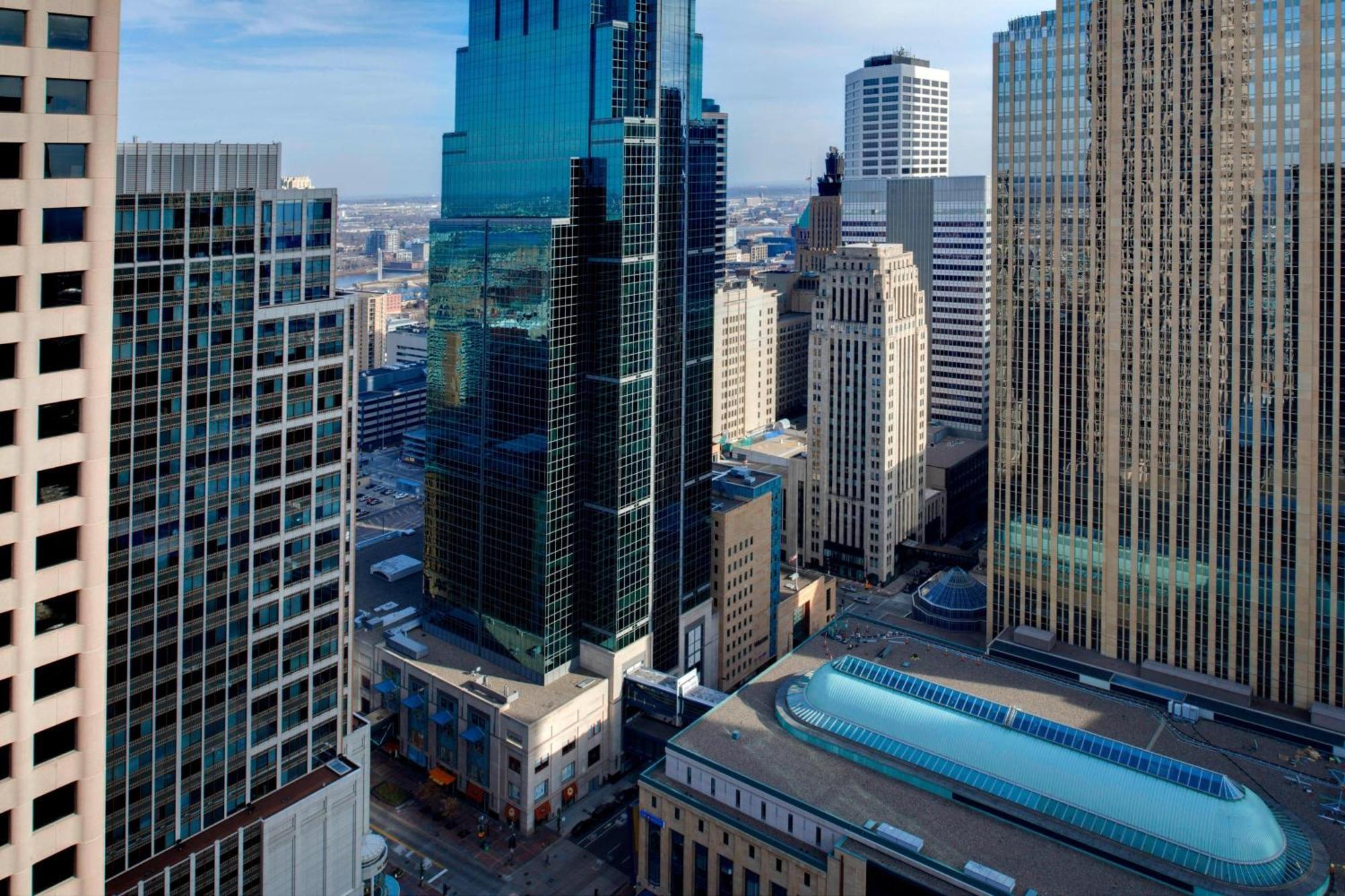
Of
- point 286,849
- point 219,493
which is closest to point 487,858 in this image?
point 286,849

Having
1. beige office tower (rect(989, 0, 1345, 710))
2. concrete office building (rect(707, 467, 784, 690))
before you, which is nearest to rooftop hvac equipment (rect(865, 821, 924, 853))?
beige office tower (rect(989, 0, 1345, 710))

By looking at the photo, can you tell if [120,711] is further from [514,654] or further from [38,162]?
[514,654]

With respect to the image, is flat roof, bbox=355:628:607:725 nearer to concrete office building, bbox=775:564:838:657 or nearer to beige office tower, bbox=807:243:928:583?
concrete office building, bbox=775:564:838:657

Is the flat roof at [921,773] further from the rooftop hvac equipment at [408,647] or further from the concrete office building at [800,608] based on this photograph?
the rooftop hvac equipment at [408,647]

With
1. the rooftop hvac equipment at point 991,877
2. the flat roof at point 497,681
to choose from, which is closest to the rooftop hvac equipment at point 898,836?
the rooftop hvac equipment at point 991,877

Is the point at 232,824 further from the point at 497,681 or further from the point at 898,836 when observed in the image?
the point at 898,836

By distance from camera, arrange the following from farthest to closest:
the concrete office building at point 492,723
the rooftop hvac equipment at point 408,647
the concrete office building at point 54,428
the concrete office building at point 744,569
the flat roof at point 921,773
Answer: the concrete office building at point 744,569 → the rooftop hvac equipment at point 408,647 → the concrete office building at point 492,723 → the flat roof at point 921,773 → the concrete office building at point 54,428

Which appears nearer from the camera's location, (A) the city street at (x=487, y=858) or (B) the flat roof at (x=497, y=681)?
(A) the city street at (x=487, y=858)
